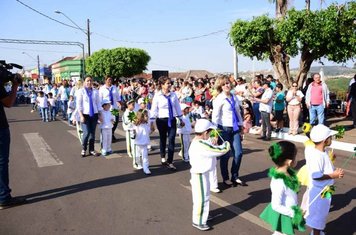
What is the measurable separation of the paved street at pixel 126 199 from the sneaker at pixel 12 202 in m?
0.14

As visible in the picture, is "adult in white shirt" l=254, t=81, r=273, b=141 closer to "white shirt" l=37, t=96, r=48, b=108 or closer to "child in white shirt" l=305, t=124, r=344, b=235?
"child in white shirt" l=305, t=124, r=344, b=235

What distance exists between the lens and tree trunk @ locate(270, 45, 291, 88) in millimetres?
14320

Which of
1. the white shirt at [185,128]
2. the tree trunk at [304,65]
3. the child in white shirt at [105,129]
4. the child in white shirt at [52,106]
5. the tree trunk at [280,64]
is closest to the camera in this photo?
the white shirt at [185,128]

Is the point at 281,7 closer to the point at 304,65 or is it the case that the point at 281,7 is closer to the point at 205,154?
the point at 304,65

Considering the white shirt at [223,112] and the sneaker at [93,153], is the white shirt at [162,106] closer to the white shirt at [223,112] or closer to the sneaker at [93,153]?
the white shirt at [223,112]

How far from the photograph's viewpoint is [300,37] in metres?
12.8

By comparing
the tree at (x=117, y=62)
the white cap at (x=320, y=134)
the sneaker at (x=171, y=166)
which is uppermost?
the tree at (x=117, y=62)

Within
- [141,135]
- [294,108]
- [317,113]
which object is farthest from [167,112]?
[317,113]

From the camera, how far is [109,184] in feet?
23.0

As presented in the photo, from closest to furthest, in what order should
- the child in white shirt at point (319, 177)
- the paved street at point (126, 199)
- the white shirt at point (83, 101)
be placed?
the child in white shirt at point (319, 177)
the paved street at point (126, 199)
the white shirt at point (83, 101)

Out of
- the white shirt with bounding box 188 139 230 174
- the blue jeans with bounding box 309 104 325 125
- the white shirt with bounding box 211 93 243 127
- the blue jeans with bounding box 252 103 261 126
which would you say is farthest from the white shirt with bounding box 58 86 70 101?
the white shirt with bounding box 188 139 230 174

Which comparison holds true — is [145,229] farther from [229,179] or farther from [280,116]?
[280,116]

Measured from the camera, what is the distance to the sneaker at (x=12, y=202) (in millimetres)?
5828

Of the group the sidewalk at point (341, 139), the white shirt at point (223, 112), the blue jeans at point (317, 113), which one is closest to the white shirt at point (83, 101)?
the white shirt at point (223, 112)
